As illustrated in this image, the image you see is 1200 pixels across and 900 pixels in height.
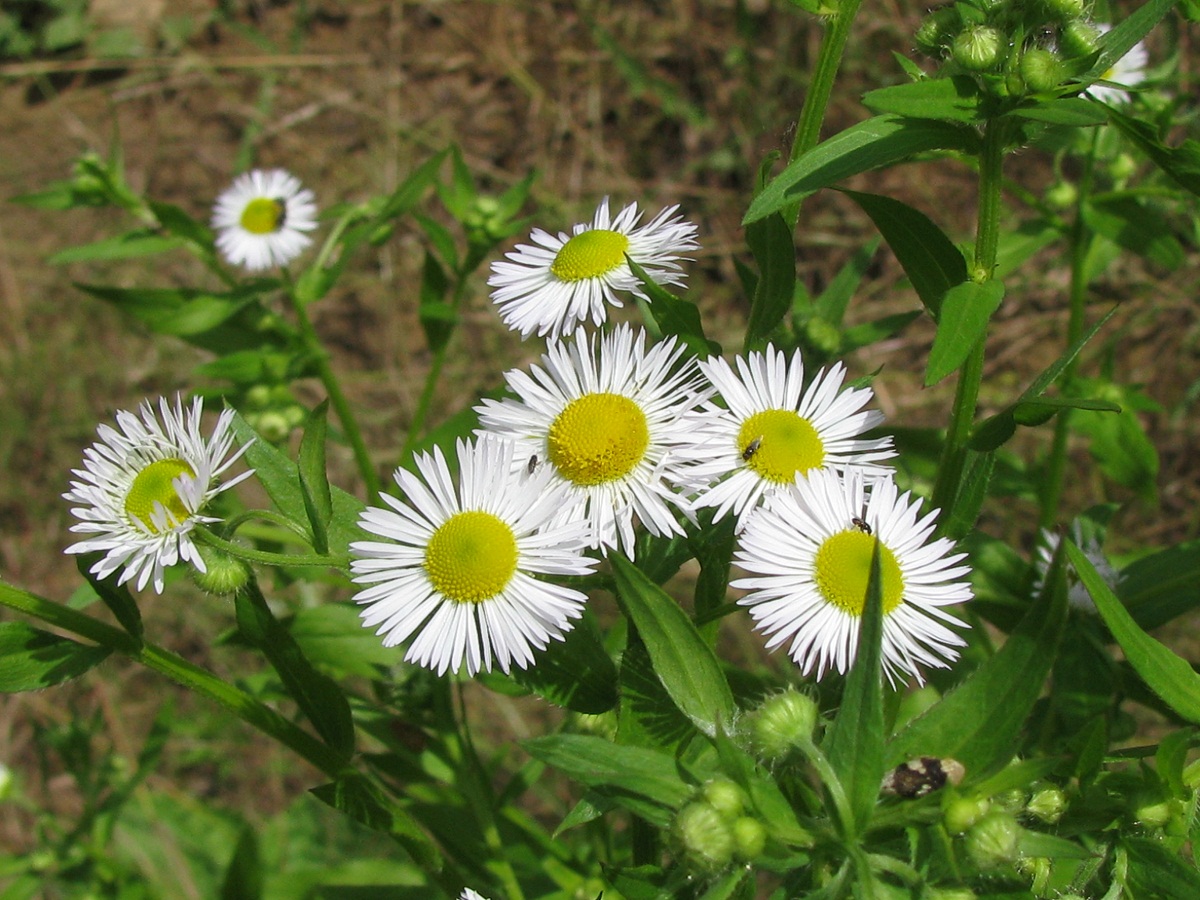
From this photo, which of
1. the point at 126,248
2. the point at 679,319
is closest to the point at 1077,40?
the point at 679,319

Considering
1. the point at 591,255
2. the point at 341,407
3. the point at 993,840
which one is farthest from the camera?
the point at 341,407

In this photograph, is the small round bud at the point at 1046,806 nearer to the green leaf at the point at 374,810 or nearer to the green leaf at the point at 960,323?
the green leaf at the point at 960,323

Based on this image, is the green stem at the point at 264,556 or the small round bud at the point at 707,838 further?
the green stem at the point at 264,556

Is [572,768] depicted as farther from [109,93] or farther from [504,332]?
[109,93]

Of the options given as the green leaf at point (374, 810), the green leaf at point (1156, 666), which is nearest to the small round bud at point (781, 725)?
the green leaf at point (1156, 666)

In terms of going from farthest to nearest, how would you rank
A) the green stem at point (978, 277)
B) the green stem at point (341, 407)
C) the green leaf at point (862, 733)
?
the green stem at point (341, 407)
the green stem at point (978, 277)
the green leaf at point (862, 733)

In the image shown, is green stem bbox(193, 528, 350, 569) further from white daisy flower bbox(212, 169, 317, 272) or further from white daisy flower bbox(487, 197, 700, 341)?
white daisy flower bbox(212, 169, 317, 272)

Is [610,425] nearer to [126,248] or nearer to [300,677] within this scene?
[300,677]

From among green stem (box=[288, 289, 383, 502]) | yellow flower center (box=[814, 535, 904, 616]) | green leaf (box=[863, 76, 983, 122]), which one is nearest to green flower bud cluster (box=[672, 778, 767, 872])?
yellow flower center (box=[814, 535, 904, 616])
